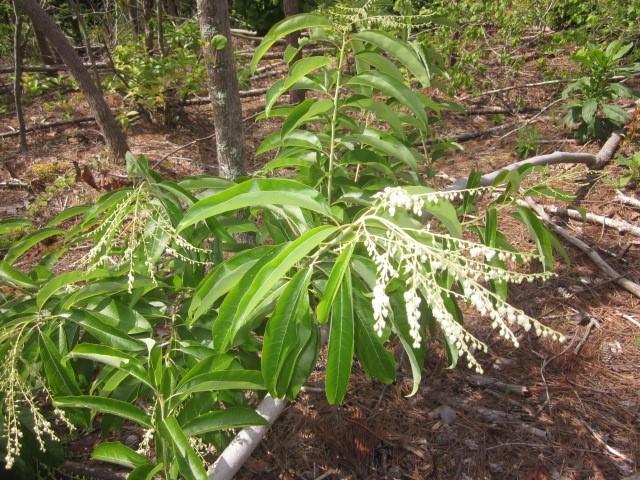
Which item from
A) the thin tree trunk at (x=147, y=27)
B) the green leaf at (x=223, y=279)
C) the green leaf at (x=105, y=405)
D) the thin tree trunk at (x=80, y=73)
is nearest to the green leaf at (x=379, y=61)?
the green leaf at (x=223, y=279)

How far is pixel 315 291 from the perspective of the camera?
4.04 feet

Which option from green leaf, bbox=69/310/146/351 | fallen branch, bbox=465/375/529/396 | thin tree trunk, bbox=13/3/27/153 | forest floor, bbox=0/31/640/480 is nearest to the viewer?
green leaf, bbox=69/310/146/351

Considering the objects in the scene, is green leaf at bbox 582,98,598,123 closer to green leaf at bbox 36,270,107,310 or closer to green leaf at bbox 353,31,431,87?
green leaf at bbox 353,31,431,87

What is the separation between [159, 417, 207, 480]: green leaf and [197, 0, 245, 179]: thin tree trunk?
152 cm

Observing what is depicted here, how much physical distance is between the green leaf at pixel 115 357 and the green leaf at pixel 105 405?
0.07 m

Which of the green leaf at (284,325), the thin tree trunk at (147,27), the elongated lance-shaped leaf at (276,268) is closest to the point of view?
the elongated lance-shaped leaf at (276,268)

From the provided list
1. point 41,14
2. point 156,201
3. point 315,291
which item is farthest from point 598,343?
point 41,14

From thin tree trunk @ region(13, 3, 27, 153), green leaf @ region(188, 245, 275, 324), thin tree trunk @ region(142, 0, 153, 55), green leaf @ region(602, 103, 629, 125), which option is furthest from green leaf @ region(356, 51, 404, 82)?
thin tree trunk @ region(142, 0, 153, 55)

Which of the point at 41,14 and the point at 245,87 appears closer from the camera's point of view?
the point at 41,14

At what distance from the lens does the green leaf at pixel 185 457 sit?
1017 mm

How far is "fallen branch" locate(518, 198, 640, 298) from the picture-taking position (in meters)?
2.69

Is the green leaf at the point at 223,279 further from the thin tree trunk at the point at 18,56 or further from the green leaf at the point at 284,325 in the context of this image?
the thin tree trunk at the point at 18,56

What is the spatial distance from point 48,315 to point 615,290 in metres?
2.97

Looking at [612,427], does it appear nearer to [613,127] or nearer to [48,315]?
[48,315]
